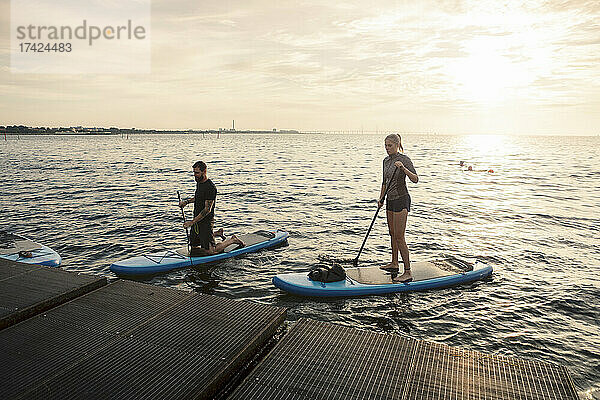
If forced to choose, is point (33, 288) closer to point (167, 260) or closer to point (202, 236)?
point (167, 260)

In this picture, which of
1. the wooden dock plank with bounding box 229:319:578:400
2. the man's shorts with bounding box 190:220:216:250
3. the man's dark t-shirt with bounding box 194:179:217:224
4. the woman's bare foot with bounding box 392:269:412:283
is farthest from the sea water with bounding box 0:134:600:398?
the wooden dock plank with bounding box 229:319:578:400

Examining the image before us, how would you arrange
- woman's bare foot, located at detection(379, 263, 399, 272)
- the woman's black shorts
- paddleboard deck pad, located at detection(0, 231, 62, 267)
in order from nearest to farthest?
the woman's black shorts → woman's bare foot, located at detection(379, 263, 399, 272) → paddleboard deck pad, located at detection(0, 231, 62, 267)

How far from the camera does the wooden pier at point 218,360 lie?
4.34 metres

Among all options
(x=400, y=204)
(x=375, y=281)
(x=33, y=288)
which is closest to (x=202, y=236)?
(x=33, y=288)

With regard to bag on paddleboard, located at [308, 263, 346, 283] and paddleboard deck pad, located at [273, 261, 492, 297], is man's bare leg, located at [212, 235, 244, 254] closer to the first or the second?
paddleboard deck pad, located at [273, 261, 492, 297]

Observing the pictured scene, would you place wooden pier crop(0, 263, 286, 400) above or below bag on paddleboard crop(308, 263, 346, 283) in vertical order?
above

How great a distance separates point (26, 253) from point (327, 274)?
25.5ft

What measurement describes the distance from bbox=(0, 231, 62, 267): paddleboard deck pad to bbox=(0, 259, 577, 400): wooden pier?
4149 mm

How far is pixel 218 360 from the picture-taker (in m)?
4.85

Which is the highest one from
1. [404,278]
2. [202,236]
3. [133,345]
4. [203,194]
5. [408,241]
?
[203,194]

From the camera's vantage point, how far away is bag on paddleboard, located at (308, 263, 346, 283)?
353 inches

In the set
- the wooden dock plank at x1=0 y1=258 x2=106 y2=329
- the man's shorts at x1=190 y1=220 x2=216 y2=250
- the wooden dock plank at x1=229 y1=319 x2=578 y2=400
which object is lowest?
the wooden dock plank at x1=229 y1=319 x2=578 y2=400

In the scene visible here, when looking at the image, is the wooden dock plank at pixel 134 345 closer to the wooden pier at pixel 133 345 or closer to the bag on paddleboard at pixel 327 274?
the wooden pier at pixel 133 345

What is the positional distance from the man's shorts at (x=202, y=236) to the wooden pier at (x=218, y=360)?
413 centimetres
